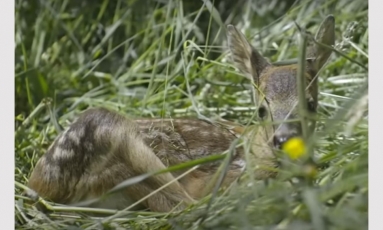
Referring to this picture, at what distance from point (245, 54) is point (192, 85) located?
929 millimetres

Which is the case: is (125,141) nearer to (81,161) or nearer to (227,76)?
(81,161)

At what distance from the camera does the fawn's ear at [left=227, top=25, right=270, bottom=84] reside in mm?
4004

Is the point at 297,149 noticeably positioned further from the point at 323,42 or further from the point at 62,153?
the point at 62,153

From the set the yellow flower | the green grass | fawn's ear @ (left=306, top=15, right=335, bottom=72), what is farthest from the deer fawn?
the yellow flower

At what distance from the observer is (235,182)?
3.09m

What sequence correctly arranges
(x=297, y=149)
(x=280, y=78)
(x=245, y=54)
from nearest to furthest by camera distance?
(x=297, y=149)
(x=280, y=78)
(x=245, y=54)

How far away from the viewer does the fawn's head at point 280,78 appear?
3.58 m

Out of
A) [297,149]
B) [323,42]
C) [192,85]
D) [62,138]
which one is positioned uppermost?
[323,42]

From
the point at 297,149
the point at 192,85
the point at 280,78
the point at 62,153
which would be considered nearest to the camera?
the point at 297,149

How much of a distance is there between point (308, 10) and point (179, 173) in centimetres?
205

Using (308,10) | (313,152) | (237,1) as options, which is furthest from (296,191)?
(237,1)

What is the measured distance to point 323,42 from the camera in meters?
3.70

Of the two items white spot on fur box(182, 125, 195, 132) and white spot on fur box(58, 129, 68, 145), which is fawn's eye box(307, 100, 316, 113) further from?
white spot on fur box(58, 129, 68, 145)

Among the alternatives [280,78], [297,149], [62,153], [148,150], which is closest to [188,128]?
[148,150]
